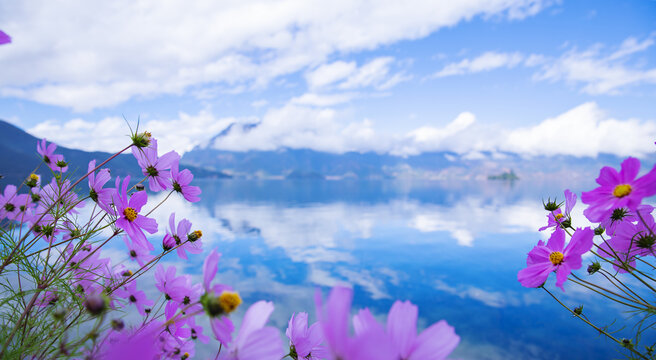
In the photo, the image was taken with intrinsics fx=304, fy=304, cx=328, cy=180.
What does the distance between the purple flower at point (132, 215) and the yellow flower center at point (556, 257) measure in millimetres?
997

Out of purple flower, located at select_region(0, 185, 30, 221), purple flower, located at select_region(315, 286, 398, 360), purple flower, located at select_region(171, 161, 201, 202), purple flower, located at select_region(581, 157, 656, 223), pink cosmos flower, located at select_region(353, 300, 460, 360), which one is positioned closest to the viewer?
purple flower, located at select_region(315, 286, 398, 360)

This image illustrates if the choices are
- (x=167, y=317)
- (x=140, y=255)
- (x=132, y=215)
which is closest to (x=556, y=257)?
(x=167, y=317)

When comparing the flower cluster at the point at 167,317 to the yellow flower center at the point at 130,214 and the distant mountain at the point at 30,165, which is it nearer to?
the yellow flower center at the point at 130,214

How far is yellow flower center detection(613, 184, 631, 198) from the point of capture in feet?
2.12

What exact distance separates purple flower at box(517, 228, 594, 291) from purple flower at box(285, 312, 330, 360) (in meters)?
0.52

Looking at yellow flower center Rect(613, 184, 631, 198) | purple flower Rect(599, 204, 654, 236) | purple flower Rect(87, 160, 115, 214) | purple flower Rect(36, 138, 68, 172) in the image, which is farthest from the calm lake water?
purple flower Rect(36, 138, 68, 172)

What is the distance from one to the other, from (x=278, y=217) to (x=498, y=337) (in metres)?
22.3

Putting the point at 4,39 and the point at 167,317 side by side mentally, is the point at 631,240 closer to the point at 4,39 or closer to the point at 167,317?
the point at 167,317

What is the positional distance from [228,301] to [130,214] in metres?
0.54

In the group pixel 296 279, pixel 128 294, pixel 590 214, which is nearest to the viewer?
pixel 590 214

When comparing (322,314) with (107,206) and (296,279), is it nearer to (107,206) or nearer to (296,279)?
(107,206)

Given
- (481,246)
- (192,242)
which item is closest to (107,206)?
(192,242)

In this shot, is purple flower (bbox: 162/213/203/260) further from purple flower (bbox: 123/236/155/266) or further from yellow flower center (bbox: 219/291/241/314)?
yellow flower center (bbox: 219/291/241/314)

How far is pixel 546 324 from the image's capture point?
9523 millimetres
